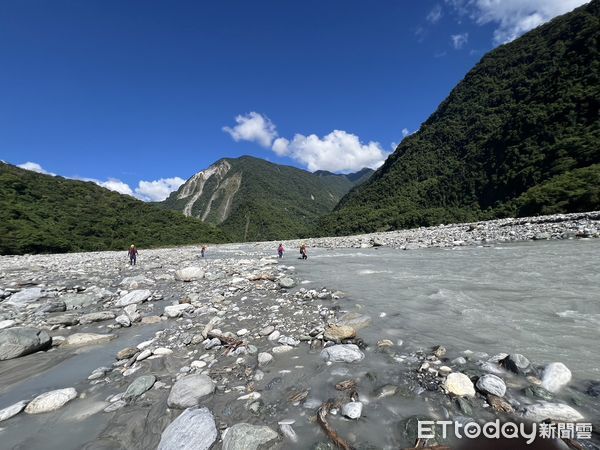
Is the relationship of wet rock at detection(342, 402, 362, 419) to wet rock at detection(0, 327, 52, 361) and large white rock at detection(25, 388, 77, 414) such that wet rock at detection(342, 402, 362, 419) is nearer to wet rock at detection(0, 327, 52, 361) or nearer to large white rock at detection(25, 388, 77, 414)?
large white rock at detection(25, 388, 77, 414)

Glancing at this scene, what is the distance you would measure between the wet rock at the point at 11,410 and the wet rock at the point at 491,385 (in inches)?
234

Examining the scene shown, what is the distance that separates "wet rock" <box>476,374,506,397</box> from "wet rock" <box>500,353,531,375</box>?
0.42 meters

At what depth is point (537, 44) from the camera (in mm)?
117500

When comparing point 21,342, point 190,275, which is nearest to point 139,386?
point 21,342

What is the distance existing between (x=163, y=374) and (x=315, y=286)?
6355 millimetres

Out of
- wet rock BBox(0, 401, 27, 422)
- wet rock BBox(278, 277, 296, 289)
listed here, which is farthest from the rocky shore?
wet rock BBox(278, 277, 296, 289)

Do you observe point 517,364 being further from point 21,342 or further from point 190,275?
point 190,275

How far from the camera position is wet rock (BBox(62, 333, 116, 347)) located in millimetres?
6379

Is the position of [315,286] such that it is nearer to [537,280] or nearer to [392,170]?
[537,280]

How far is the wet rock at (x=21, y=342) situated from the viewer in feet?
18.6

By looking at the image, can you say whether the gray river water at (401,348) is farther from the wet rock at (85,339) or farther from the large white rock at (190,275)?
the large white rock at (190,275)

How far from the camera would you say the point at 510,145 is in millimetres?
72938

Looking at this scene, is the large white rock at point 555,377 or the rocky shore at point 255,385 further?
the large white rock at point 555,377

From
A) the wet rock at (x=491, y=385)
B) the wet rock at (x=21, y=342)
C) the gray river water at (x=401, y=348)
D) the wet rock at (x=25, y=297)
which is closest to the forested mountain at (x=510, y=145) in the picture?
the gray river water at (x=401, y=348)
